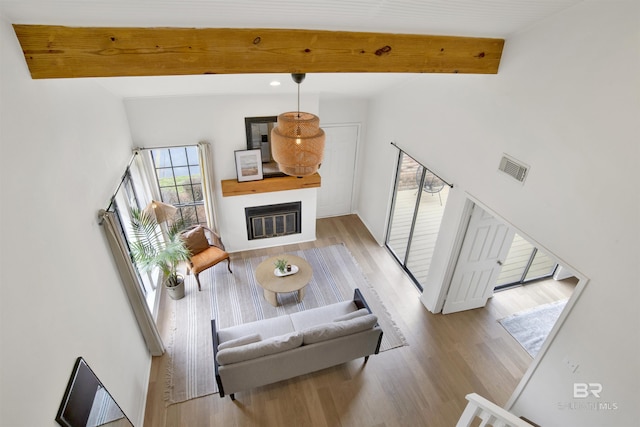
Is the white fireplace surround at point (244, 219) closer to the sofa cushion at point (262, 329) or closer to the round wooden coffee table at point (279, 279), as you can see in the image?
the round wooden coffee table at point (279, 279)

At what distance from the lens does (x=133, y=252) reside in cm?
401

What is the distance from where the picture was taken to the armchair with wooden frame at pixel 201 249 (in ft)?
16.3

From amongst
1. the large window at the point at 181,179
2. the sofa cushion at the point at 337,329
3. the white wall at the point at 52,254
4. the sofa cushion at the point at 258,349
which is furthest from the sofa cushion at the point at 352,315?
the large window at the point at 181,179

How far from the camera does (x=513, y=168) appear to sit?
3.18 metres

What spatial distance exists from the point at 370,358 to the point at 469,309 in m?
1.79

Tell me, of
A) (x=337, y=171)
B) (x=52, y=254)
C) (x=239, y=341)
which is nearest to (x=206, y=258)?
(x=239, y=341)

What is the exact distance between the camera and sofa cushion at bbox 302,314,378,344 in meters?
3.48

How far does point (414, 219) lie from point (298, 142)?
10.1 feet

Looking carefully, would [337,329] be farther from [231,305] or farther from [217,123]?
[217,123]

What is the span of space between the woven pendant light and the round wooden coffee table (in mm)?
2165

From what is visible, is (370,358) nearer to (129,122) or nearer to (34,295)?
(34,295)

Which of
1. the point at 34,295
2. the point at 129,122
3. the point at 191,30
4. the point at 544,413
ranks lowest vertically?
the point at 544,413

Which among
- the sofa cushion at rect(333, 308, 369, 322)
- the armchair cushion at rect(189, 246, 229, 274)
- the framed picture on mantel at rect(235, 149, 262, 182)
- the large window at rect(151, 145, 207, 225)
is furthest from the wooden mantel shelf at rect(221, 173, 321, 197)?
the sofa cushion at rect(333, 308, 369, 322)

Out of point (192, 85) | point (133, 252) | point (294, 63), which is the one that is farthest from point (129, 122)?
point (294, 63)
